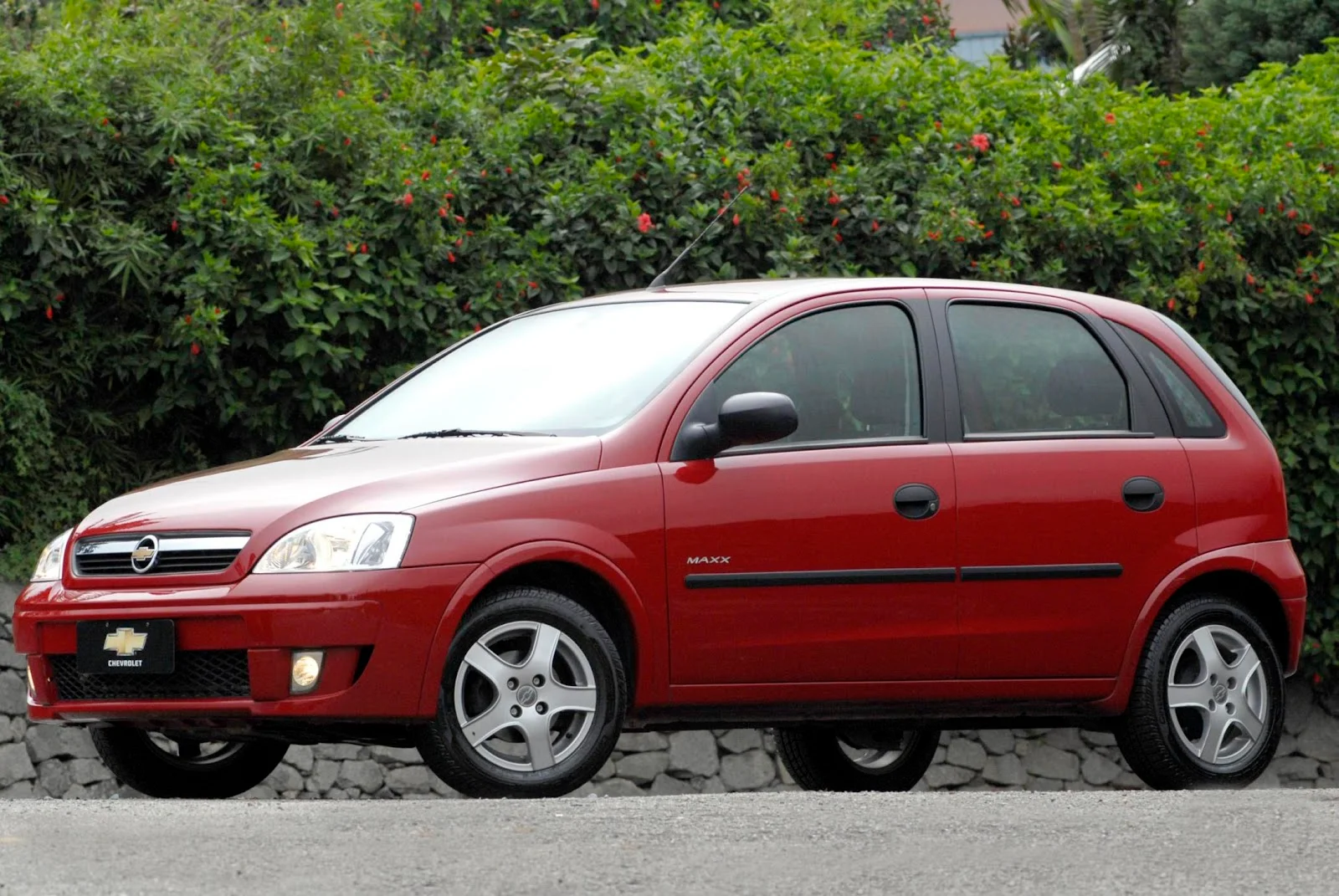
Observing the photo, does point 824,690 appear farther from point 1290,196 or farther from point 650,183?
point 1290,196

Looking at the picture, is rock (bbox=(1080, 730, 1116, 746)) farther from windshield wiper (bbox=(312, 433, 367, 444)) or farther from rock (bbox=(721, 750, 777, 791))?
windshield wiper (bbox=(312, 433, 367, 444))

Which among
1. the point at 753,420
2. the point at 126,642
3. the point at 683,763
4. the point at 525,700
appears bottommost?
the point at 683,763

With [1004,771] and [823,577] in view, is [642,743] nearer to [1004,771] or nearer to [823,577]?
[1004,771]

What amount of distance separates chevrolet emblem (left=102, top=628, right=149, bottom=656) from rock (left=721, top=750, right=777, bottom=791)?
490cm

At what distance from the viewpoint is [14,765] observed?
9617 mm

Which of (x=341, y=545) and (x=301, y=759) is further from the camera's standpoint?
(x=301, y=759)

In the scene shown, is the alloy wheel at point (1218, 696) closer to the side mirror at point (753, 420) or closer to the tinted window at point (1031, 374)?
the tinted window at point (1031, 374)

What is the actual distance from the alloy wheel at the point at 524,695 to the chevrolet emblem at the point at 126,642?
903 millimetres

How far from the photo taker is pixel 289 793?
9891 millimetres

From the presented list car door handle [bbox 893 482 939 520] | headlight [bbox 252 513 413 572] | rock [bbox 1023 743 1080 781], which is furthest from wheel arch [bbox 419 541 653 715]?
rock [bbox 1023 743 1080 781]

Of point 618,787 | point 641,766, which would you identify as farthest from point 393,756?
point 641,766

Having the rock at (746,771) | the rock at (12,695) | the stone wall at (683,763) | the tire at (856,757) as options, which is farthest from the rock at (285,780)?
the tire at (856,757)

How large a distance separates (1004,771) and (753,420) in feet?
17.6

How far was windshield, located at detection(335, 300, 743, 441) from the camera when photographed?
6.58m
